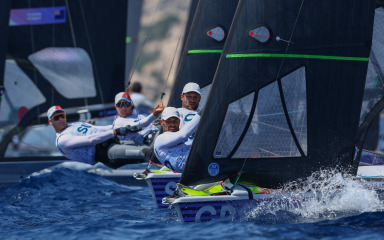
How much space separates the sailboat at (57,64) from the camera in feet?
33.7

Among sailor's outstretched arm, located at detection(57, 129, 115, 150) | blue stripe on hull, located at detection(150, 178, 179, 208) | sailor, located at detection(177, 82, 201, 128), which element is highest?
sailor, located at detection(177, 82, 201, 128)

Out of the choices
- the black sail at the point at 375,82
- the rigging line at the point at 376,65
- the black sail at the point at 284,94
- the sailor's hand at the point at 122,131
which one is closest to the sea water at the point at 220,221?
the black sail at the point at 284,94

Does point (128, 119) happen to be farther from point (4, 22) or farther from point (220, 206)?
point (4, 22)

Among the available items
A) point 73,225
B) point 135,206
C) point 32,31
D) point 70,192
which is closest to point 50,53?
point 32,31

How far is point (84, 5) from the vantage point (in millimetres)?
10672

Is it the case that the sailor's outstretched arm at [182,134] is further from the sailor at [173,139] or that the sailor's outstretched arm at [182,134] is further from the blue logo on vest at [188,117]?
the blue logo on vest at [188,117]

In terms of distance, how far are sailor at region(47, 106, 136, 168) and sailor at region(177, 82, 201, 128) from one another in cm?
88

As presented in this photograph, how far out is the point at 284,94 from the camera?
5.81m

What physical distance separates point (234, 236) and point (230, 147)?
963 mm

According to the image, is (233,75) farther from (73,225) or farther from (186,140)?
(73,225)

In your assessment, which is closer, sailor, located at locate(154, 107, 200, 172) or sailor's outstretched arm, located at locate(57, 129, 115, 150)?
sailor, located at locate(154, 107, 200, 172)

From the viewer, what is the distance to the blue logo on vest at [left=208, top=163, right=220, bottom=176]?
5.69 m

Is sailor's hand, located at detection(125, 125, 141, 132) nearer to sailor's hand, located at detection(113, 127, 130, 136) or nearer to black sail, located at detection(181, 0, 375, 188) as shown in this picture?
sailor's hand, located at detection(113, 127, 130, 136)

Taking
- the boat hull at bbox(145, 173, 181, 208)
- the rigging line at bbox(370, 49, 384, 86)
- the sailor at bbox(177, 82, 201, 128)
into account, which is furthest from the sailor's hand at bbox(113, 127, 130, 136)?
the rigging line at bbox(370, 49, 384, 86)
